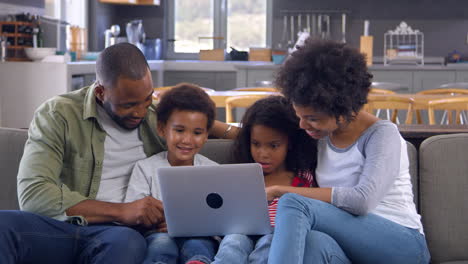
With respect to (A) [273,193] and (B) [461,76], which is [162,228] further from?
(B) [461,76]

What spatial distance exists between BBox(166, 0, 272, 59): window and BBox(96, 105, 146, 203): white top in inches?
225

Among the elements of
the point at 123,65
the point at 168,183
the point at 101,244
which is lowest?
the point at 101,244

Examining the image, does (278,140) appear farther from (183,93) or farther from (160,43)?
(160,43)

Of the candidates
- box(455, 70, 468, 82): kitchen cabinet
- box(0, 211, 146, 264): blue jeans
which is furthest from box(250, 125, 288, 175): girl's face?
box(455, 70, 468, 82): kitchen cabinet

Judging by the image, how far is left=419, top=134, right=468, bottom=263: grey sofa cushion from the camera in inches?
81.3

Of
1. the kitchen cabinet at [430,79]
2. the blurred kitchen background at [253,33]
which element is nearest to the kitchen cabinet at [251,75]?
the blurred kitchen background at [253,33]

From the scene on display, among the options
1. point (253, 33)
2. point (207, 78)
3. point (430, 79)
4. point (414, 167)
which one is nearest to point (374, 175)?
point (414, 167)

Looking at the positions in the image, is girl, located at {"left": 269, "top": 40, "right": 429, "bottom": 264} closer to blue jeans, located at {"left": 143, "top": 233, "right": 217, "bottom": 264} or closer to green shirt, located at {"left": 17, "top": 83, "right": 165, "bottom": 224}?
blue jeans, located at {"left": 143, "top": 233, "right": 217, "bottom": 264}

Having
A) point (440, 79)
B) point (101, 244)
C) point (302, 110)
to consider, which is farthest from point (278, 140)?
point (440, 79)

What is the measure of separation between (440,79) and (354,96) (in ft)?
15.1

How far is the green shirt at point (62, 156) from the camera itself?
1860 mm

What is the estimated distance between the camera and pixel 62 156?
1972mm

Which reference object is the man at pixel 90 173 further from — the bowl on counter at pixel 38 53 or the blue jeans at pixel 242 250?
the bowl on counter at pixel 38 53

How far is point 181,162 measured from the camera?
6.91 ft
